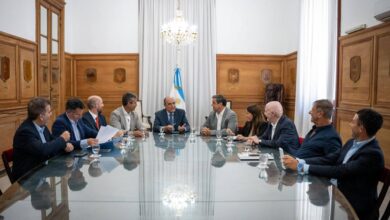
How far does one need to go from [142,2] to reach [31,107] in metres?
6.06

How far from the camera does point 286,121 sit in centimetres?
386

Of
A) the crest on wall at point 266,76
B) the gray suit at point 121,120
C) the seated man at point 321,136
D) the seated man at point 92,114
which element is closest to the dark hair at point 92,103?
the seated man at point 92,114

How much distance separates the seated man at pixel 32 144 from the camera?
2852 mm

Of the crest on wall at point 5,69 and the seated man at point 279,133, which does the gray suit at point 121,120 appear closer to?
the crest on wall at point 5,69

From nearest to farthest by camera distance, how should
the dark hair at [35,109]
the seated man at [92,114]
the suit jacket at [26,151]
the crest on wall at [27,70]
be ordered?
the suit jacket at [26,151]
the dark hair at [35,109]
the seated man at [92,114]
the crest on wall at [27,70]

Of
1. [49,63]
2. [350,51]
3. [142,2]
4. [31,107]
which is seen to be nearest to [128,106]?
[31,107]

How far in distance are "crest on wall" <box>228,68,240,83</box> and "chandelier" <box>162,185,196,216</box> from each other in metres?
6.63

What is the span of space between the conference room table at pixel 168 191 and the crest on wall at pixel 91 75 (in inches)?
226

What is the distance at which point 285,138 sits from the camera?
3.70m

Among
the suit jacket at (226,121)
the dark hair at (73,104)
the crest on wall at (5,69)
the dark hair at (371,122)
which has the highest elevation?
the crest on wall at (5,69)

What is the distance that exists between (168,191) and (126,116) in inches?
126

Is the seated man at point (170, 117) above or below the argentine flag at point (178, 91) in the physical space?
below

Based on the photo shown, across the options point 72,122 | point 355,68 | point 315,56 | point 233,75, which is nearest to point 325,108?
point 72,122

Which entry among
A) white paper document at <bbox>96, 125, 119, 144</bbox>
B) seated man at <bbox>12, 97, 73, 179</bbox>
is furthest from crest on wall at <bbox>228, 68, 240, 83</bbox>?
seated man at <bbox>12, 97, 73, 179</bbox>
